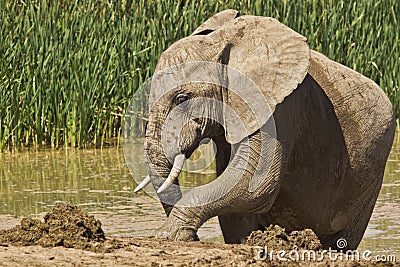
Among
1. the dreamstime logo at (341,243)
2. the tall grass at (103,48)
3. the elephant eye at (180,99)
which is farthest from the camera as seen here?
the tall grass at (103,48)

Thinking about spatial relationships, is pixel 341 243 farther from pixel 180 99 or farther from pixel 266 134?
pixel 180 99

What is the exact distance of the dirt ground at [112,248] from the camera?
5012 mm

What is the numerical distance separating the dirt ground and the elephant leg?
3.54 ft

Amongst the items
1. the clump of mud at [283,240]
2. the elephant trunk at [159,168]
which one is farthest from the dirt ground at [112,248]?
the elephant trunk at [159,168]

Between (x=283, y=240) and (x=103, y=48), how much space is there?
21.3 feet

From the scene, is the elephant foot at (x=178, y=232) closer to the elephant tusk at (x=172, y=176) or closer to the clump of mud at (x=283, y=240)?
the elephant tusk at (x=172, y=176)

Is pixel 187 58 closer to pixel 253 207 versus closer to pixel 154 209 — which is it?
pixel 253 207

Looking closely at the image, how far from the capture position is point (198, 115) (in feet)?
20.2

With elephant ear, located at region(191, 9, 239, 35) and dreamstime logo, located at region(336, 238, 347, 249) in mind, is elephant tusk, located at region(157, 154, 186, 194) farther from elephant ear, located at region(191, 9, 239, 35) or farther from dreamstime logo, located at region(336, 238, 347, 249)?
dreamstime logo, located at region(336, 238, 347, 249)

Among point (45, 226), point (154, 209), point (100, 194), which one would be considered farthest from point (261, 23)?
point (100, 194)

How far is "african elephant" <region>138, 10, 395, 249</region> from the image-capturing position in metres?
6.05

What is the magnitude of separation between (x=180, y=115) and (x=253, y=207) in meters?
0.64

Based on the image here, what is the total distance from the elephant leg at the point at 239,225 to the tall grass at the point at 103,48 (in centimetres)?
473

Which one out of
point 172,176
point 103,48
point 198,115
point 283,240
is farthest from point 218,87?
point 103,48
